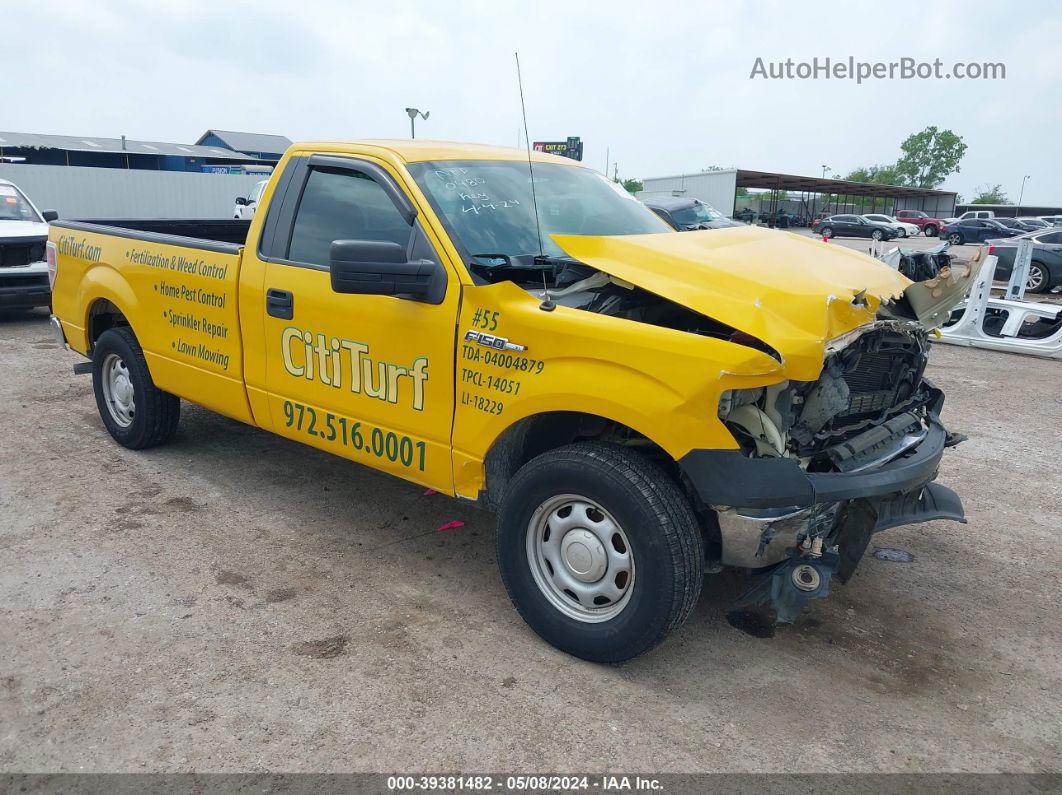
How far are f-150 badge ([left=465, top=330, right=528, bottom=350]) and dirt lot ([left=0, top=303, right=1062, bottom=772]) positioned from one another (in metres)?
1.23

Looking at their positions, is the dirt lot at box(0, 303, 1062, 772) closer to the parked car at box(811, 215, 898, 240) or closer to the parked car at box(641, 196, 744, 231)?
the parked car at box(641, 196, 744, 231)

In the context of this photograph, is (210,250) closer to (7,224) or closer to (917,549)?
(917,549)

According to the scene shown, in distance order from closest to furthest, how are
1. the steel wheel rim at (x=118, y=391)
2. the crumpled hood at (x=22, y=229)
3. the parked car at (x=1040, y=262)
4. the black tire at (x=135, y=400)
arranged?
the black tire at (x=135, y=400) → the steel wheel rim at (x=118, y=391) → the crumpled hood at (x=22, y=229) → the parked car at (x=1040, y=262)

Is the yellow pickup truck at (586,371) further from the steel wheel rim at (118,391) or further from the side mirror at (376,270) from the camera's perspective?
the steel wheel rim at (118,391)

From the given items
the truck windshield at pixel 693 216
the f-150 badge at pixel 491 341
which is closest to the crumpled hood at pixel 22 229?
the f-150 badge at pixel 491 341

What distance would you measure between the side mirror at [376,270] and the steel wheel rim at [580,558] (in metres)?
1.07

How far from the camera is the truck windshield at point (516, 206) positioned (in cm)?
371

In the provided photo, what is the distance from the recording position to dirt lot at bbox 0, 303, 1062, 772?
282 centimetres

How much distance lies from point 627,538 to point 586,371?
0.64 m

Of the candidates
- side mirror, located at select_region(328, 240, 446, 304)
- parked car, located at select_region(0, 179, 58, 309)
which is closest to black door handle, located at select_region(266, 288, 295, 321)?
side mirror, located at select_region(328, 240, 446, 304)

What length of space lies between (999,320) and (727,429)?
9.89m

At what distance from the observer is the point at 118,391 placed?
5570 millimetres

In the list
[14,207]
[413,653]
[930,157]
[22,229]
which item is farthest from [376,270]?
[930,157]

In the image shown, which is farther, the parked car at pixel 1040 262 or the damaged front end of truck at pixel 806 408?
the parked car at pixel 1040 262
